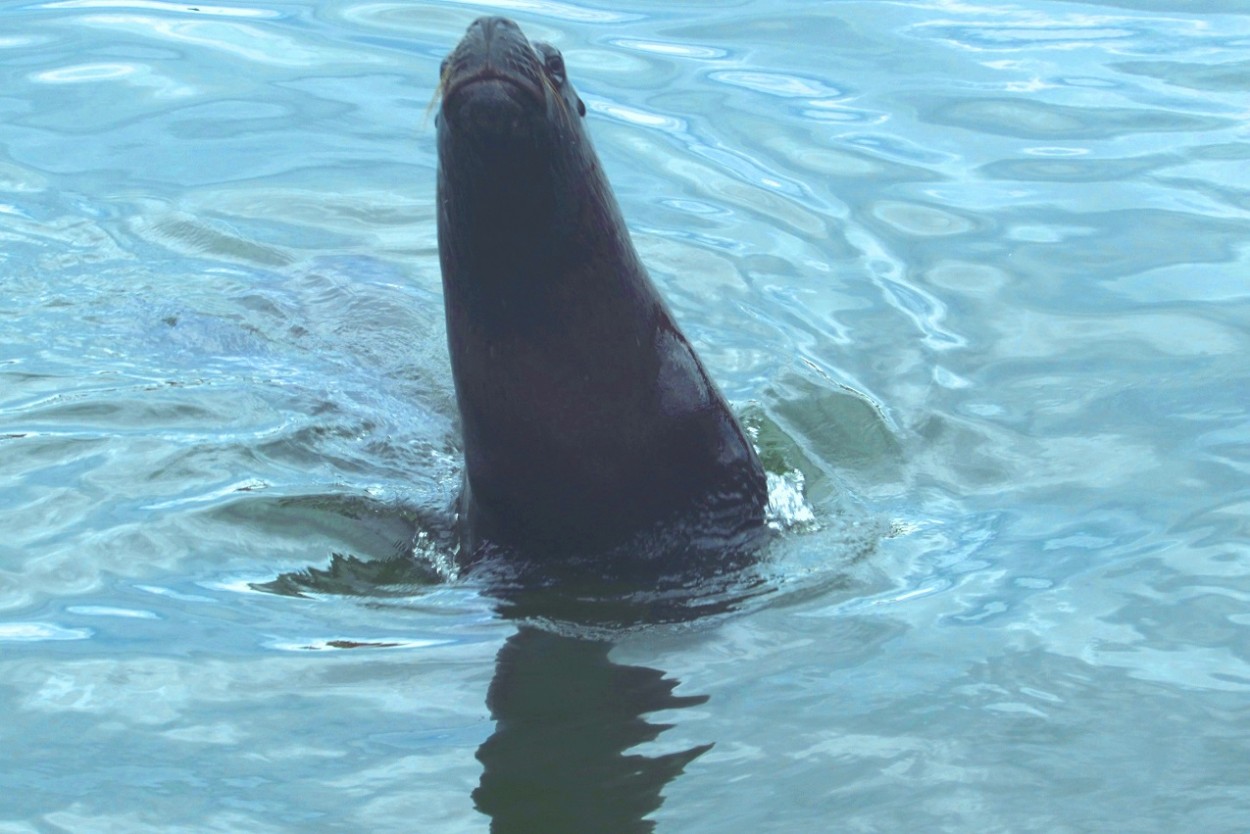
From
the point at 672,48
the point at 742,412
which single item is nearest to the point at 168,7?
the point at 672,48

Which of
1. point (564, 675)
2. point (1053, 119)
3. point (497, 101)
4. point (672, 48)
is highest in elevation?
point (497, 101)

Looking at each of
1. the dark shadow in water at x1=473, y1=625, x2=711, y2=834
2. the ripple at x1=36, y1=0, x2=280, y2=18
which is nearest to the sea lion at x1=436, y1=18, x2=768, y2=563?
the dark shadow in water at x1=473, y1=625, x2=711, y2=834

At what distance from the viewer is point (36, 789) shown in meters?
3.61

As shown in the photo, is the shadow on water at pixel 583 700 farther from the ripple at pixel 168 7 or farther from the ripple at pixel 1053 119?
the ripple at pixel 168 7

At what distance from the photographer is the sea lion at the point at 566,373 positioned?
436 centimetres

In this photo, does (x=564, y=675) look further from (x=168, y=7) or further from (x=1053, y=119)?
(x=168, y=7)

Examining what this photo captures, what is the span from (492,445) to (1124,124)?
245 inches

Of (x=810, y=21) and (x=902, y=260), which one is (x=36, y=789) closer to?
(x=902, y=260)

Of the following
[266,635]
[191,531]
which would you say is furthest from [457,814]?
[191,531]

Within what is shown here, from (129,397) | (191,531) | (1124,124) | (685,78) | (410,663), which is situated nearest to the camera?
(410,663)

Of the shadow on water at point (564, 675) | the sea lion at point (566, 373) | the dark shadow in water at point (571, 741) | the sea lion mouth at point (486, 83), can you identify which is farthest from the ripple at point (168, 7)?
the dark shadow in water at point (571, 741)

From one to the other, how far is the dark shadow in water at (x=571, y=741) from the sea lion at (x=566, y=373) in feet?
1.38

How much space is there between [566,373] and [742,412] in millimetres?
1956

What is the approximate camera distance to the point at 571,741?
3.73 metres
